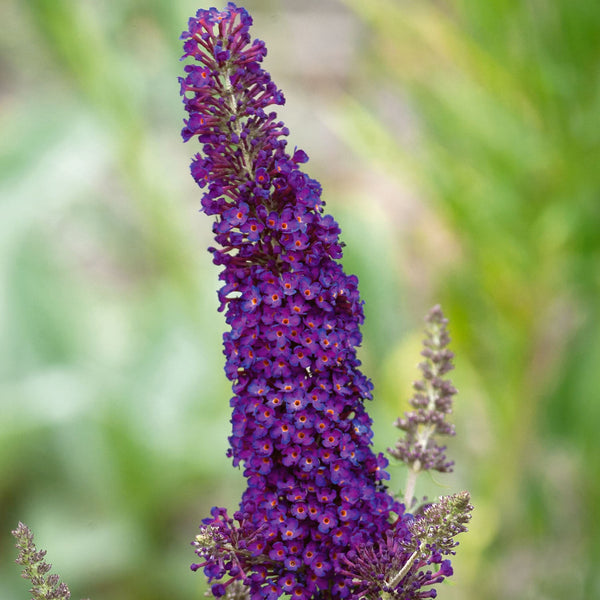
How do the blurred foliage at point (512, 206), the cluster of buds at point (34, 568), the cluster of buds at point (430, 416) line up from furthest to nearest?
the blurred foliage at point (512, 206) < the cluster of buds at point (430, 416) < the cluster of buds at point (34, 568)

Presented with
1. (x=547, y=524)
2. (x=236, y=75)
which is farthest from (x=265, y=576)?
(x=547, y=524)

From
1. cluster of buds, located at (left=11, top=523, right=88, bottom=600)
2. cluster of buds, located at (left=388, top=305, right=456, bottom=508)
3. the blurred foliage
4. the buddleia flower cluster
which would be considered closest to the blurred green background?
the blurred foliage

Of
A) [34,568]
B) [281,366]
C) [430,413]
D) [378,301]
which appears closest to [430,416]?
[430,413]

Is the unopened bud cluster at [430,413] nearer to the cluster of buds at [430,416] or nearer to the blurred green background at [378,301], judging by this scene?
the cluster of buds at [430,416]

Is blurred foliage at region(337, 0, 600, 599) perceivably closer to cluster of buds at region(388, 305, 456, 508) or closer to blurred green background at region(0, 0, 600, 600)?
blurred green background at region(0, 0, 600, 600)

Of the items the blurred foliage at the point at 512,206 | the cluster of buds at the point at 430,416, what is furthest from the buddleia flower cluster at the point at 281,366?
the blurred foliage at the point at 512,206

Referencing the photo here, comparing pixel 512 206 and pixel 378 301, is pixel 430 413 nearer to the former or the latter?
pixel 512 206
